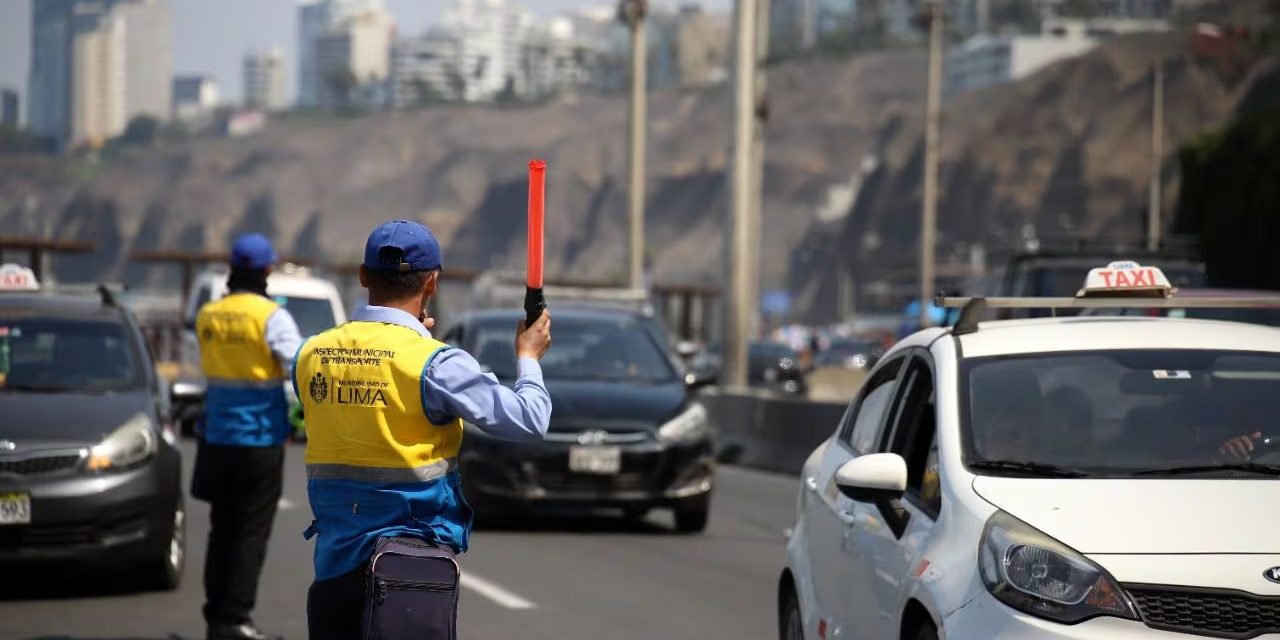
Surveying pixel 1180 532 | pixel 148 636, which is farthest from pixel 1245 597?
pixel 148 636

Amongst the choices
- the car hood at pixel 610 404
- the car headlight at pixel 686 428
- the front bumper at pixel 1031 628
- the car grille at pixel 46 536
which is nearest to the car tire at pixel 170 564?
the car grille at pixel 46 536

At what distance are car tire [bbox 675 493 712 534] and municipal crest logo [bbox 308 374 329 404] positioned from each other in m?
9.58

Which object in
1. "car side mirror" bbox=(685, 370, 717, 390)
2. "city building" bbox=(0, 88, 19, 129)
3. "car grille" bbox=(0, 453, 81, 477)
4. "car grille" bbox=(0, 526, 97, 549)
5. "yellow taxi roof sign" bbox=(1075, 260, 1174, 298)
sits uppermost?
"city building" bbox=(0, 88, 19, 129)

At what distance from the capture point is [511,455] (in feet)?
47.8

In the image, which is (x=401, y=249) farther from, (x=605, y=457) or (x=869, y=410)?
(x=605, y=457)

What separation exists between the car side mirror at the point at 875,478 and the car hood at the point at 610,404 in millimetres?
8485

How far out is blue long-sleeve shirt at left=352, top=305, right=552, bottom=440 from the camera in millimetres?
5094

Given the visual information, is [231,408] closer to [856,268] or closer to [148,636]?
[148,636]

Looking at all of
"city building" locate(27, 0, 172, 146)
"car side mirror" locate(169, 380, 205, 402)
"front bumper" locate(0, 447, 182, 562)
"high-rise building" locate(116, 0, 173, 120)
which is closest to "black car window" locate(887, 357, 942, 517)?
"car side mirror" locate(169, 380, 205, 402)

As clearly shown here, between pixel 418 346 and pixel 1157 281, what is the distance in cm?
309

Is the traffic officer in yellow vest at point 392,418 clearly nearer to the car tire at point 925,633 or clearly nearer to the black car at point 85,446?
the car tire at point 925,633

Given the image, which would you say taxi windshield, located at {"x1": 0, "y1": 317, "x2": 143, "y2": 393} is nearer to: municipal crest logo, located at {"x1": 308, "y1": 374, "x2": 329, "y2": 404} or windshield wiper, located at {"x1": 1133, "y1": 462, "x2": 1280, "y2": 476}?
municipal crest logo, located at {"x1": 308, "y1": 374, "x2": 329, "y2": 404}

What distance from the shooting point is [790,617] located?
773 cm

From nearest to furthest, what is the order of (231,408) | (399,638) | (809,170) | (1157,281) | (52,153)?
(399,638), (1157,281), (231,408), (52,153), (809,170)
